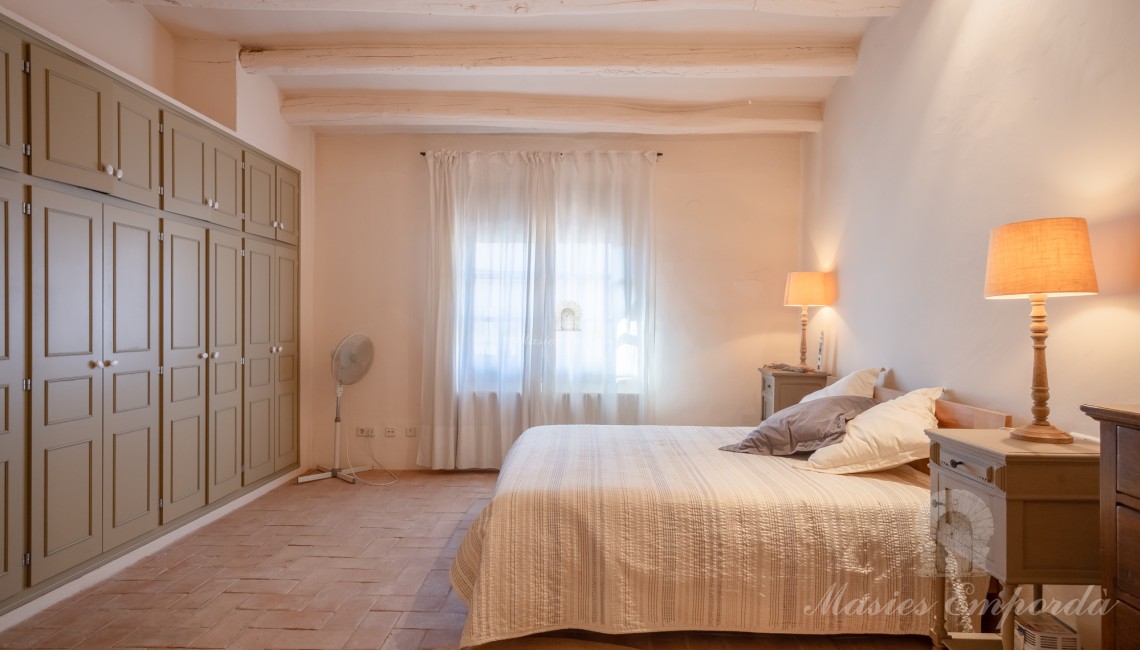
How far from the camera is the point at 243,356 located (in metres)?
3.78

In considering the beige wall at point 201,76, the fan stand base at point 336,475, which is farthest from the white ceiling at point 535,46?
the fan stand base at point 336,475

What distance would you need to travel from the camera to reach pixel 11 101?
2240 millimetres

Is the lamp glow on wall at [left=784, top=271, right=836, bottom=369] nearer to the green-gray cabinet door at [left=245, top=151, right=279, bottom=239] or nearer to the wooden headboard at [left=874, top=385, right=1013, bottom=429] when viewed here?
the wooden headboard at [left=874, top=385, right=1013, bottom=429]

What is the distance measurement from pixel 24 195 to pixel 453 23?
92.3 inches

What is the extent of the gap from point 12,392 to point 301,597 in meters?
1.45

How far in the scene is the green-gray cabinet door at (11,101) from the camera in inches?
86.9

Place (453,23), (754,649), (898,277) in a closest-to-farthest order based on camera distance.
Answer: (754,649) < (898,277) < (453,23)

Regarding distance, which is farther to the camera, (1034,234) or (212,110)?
(212,110)

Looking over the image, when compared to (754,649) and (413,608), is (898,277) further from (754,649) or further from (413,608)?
(413,608)

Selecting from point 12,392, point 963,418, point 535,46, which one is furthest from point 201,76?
point 963,418

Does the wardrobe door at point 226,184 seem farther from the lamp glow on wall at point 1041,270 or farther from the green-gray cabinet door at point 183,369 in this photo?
the lamp glow on wall at point 1041,270

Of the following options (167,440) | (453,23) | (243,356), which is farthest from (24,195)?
(453,23)

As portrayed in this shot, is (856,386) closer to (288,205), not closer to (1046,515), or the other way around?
(1046,515)

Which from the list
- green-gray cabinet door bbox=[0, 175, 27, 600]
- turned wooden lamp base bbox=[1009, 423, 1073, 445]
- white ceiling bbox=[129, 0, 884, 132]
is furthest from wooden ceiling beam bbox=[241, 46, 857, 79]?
turned wooden lamp base bbox=[1009, 423, 1073, 445]
